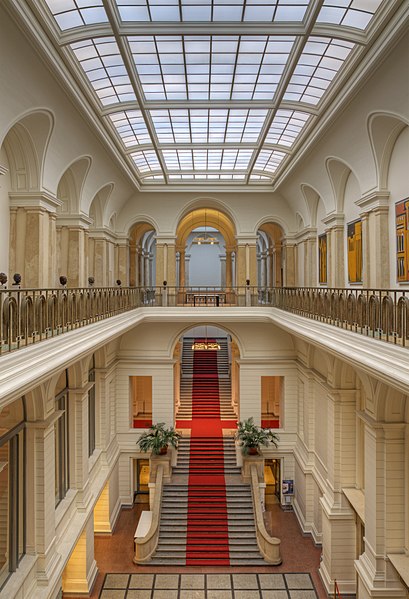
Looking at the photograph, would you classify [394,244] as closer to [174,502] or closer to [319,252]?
[319,252]

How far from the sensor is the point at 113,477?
58.0ft

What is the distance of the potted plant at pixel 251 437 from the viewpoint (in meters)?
18.3

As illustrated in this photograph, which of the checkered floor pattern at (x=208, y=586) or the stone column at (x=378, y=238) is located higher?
the stone column at (x=378, y=238)

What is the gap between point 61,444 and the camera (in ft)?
40.2

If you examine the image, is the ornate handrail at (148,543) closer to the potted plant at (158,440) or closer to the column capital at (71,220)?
the potted plant at (158,440)

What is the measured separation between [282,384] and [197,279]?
19752 millimetres

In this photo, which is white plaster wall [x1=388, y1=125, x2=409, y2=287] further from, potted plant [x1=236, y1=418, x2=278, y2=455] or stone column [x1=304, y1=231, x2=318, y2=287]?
potted plant [x1=236, y1=418, x2=278, y2=455]

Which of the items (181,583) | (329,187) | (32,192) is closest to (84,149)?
(32,192)

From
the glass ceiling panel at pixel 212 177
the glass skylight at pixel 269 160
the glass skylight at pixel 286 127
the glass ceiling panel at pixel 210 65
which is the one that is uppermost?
the glass ceiling panel at pixel 210 65

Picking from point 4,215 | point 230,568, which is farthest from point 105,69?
point 230,568

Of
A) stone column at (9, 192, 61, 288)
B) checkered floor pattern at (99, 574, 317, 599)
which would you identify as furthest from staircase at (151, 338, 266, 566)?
stone column at (9, 192, 61, 288)

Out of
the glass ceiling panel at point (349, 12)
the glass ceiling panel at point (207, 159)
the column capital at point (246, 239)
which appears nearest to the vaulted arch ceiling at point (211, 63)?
the glass ceiling panel at point (349, 12)

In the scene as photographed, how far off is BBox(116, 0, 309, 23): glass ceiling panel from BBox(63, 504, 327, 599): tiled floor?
44.4 feet

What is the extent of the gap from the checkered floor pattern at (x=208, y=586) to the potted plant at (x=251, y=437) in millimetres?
5093
